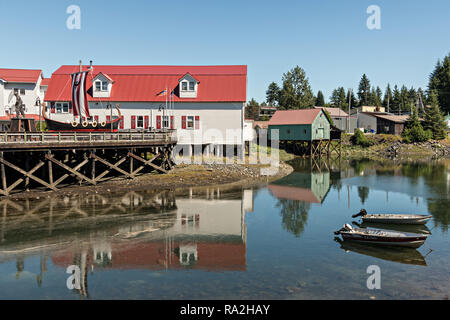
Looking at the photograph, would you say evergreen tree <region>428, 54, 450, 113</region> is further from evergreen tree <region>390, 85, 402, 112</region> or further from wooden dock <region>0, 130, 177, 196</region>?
wooden dock <region>0, 130, 177, 196</region>

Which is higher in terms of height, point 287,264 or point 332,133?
point 332,133

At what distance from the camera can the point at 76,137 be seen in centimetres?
2819

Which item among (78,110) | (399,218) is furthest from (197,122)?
(399,218)

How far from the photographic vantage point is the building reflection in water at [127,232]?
48.4 feet

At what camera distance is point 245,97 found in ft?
131

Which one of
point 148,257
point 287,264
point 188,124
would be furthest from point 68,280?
point 188,124

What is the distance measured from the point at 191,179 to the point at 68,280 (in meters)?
19.2

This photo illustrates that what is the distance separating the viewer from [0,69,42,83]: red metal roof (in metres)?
48.4

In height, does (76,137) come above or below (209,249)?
above

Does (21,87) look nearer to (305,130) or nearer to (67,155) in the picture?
(67,155)

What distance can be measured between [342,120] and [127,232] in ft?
241

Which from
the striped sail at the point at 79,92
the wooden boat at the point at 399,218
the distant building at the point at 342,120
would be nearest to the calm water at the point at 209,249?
the wooden boat at the point at 399,218
